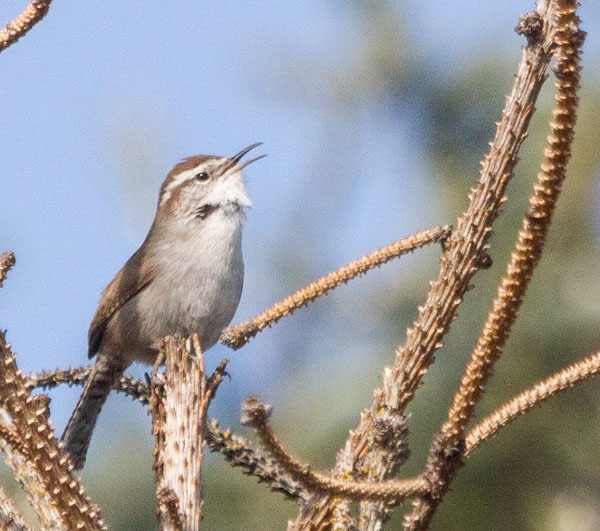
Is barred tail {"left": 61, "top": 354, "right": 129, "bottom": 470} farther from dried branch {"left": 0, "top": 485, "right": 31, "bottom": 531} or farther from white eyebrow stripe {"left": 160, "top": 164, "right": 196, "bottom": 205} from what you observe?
dried branch {"left": 0, "top": 485, "right": 31, "bottom": 531}

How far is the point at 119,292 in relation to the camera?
18.3ft

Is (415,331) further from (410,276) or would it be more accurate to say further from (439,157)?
(439,157)

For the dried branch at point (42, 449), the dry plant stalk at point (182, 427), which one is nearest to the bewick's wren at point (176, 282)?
the dry plant stalk at point (182, 427)

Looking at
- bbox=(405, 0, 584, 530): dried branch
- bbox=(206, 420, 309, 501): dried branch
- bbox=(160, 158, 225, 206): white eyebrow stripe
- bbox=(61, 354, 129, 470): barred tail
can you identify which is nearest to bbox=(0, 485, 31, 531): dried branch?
bbox=(206, 420, 309, 501): dried branch

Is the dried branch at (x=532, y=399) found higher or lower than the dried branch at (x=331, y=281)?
lower

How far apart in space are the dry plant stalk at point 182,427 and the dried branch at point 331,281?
39 centimetres

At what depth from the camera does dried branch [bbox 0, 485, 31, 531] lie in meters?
2.59

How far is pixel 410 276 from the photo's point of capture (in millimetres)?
5820

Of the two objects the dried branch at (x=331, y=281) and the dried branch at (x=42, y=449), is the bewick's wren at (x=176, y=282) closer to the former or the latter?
the dried branch at (x=331, y=281)

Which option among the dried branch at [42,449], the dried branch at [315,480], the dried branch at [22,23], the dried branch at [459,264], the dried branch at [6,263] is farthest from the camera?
the dried branch at [22,23]

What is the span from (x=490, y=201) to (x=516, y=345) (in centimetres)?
239

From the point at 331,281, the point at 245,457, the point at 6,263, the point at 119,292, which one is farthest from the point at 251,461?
the point at 119,292

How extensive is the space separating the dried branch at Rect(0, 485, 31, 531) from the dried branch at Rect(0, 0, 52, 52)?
1505mm

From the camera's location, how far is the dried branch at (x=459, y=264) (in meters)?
2.84
